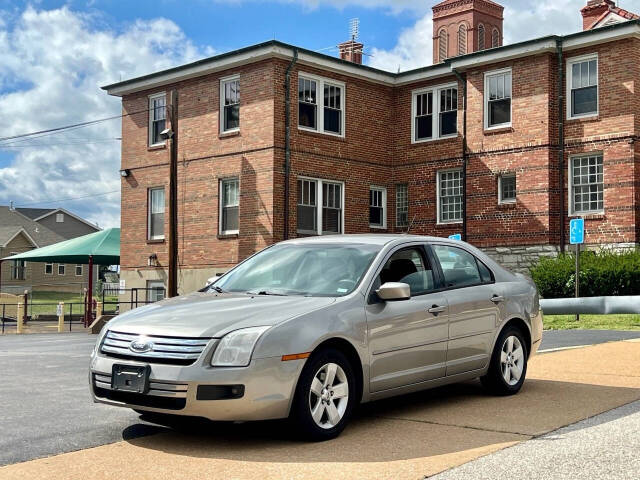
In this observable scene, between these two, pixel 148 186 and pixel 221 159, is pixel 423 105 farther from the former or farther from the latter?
pixel 148 186

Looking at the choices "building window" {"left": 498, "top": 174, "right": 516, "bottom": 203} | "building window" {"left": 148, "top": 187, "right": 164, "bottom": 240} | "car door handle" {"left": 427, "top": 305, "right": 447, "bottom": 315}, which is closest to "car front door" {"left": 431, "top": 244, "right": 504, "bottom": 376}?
"car door handle" {"left": 427, "top": 305, "right": 447, "bottom": 315}

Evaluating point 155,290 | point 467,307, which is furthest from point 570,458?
point 155,290

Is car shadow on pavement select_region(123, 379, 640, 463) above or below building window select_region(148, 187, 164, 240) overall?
below

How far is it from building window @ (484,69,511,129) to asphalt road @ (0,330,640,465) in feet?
55.5

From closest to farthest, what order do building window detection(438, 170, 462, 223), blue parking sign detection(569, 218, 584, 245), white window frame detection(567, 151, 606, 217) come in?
blue parking sign detection(569, 218, 584, 245), white window frame detection(567, 151, 606, 217), building window detection(438, 170, 462, 223)

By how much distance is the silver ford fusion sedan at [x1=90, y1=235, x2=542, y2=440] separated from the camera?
6297mm

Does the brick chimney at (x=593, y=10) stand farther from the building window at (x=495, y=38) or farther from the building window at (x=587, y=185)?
the building window at (x=587, y=185)

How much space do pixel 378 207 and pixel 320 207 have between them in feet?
10.1

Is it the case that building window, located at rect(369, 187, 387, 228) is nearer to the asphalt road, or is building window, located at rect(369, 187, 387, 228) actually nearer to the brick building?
the brick building

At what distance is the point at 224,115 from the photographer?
27.4 meters

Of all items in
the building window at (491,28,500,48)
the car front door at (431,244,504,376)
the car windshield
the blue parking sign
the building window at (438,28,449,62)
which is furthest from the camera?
the building window at (491,28,500,48)

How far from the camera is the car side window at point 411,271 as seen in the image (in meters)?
7.85

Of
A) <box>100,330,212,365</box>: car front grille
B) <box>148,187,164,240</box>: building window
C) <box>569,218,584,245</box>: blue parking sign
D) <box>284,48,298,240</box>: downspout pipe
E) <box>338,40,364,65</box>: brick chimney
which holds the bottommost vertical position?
<box>100,330,212,365</box>: car front grille

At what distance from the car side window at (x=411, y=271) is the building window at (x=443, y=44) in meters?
35.4
